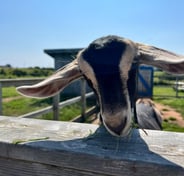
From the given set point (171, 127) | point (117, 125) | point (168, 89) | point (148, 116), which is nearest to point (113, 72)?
point (117, 125)

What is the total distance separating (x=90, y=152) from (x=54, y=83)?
1.23 ft

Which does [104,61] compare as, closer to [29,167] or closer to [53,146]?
[53,146]

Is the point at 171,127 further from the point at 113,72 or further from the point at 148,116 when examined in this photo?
the point at 113,72

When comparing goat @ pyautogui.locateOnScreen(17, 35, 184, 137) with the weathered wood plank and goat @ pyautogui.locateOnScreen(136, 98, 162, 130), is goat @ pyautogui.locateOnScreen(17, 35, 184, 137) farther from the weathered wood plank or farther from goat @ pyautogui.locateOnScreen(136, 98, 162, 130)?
goat @ pyautogui.locateOnScreen(136, 98, 162, 130)

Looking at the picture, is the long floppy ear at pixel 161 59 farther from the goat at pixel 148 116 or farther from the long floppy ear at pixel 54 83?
the goat at pixel 148 116

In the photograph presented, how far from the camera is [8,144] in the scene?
958 mm

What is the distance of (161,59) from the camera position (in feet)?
3.29

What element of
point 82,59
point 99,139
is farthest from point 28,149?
point 82,59

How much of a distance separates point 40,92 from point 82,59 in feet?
0.85

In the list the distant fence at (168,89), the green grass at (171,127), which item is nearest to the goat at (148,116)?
the green grass at (171,127)

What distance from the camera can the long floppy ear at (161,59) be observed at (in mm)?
984

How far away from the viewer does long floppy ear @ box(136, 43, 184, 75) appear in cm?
98

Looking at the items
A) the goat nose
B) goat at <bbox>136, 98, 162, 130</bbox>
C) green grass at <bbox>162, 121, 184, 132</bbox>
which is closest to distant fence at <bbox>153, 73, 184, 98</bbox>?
green grass at <bbox>162, 121, 184, 132</bbox>

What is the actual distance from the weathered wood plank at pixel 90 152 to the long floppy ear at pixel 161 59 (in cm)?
28
